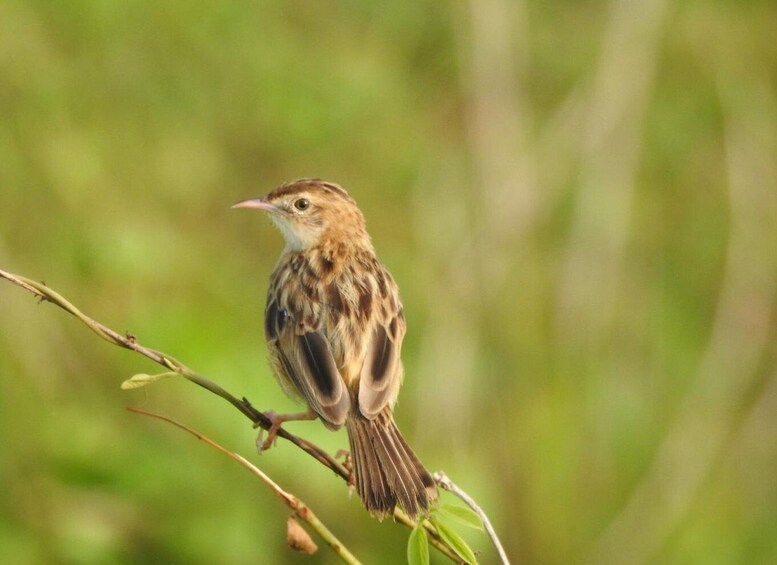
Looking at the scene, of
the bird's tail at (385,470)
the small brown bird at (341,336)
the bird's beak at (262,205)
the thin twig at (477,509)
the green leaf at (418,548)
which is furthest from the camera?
the bird's beak at (262,205)

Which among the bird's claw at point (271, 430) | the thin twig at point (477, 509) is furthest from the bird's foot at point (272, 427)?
the thin twig at point (477, 509)

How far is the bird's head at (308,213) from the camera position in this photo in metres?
5.55

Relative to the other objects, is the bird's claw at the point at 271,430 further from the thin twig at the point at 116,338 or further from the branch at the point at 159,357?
the thin twig at the point at 116,338

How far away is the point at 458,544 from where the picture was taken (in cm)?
322

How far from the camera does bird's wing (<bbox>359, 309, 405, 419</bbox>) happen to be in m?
4.43

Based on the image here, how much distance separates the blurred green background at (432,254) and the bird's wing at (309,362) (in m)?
1.53

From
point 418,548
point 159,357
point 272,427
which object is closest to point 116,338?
point 159,357

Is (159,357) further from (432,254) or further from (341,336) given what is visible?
(432,254)

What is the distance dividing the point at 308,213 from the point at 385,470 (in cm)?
176

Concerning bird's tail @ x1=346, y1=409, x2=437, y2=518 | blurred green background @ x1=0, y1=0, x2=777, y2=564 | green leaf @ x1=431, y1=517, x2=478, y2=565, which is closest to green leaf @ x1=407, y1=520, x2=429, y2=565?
green leaf @ x1=431, y1=517, x2=478, y2=565

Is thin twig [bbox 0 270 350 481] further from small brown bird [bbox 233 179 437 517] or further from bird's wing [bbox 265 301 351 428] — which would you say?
bird's wing [bbox 265 301 351 428]

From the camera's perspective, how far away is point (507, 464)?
27.3 feet

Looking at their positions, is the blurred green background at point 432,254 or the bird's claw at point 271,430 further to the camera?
the blurred green background at point 432,254

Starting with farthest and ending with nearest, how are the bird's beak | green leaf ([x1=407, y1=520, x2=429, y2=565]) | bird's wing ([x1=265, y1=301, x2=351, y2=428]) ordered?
the bird's beak < bird's wing ([x1=265, y1=301, x2=351, y2=428]) < green leaf ([x1=407, y1=520, x2=429, y2=565])
